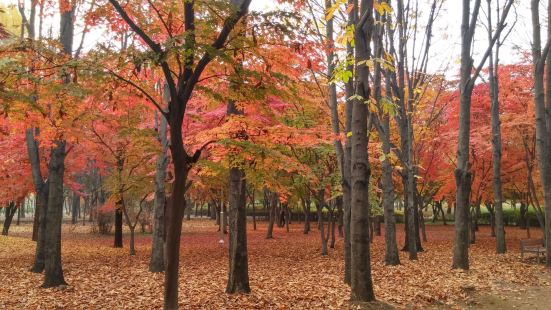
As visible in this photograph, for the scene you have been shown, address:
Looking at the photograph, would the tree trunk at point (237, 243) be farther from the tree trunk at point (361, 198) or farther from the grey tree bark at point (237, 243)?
the tree trunk at point (361, 198)

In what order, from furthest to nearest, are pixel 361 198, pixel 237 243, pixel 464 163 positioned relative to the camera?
pixel 464 163 → pixel 237 243 → pixel 361 198

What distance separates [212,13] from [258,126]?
2.63 m

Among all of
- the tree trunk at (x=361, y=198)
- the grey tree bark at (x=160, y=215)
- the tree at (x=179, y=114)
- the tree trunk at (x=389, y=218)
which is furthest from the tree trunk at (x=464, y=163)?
the grey tree bark at (x=160, y=215)

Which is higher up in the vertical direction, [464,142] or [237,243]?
[464,142]

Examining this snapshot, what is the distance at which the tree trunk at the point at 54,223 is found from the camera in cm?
997

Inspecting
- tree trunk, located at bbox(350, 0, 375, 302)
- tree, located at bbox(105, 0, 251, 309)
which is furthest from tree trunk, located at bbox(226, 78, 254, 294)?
tree trunk, located at bbox(350, 0, 375, 302)

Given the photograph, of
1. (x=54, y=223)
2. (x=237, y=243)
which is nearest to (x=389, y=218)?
(x=237, y=243)

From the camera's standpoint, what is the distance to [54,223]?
10242 millimetres

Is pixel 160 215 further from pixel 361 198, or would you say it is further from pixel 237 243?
pixel 361 198

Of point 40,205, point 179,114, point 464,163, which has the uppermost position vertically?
point 179,114

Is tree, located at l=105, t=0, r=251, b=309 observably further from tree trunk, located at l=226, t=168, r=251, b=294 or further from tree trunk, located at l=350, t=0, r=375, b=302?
tree trunk, located at l=226, t=168, r=251, b=294

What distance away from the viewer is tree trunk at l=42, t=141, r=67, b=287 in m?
9.97

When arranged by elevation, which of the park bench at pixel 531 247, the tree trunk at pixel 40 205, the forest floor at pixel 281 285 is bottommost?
the forest floor at pixel 281 285

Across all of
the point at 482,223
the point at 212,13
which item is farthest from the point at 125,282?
the point at 482,223
